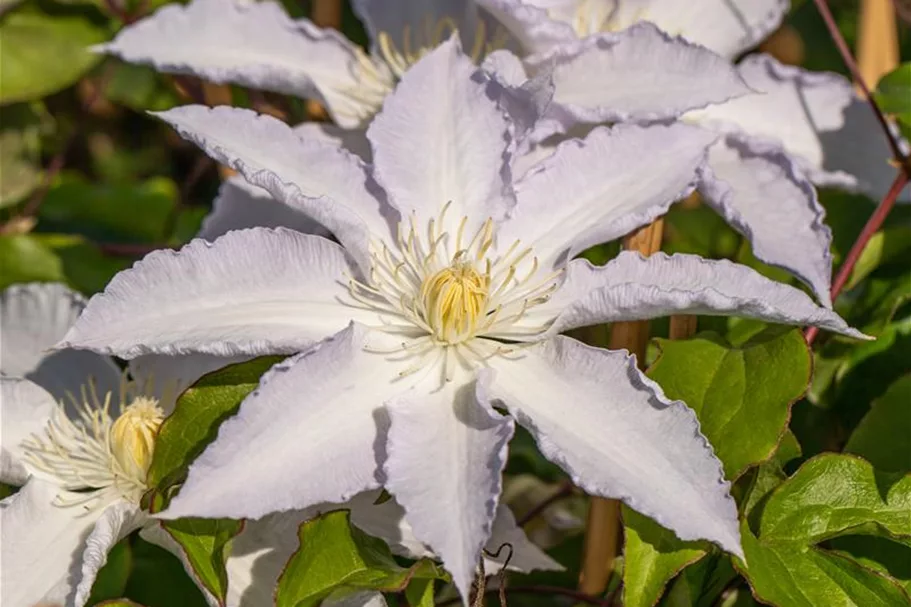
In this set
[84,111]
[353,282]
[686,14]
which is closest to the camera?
[353,282]

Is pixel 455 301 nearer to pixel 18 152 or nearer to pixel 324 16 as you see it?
pixel 324 16

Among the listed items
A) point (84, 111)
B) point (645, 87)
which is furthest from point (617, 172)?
point (84, 111)

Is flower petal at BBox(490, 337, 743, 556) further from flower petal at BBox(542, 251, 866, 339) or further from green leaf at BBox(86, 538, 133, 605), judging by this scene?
green leaf at BBox(86, 538, 133, 605)

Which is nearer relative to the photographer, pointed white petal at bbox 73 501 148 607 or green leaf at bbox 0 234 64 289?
pointed white petal at bbox 73 501 148 607

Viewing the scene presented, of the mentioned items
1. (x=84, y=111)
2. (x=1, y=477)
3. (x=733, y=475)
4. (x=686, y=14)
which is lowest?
(x=84, y=111)

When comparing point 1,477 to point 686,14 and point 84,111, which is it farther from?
point 84,111

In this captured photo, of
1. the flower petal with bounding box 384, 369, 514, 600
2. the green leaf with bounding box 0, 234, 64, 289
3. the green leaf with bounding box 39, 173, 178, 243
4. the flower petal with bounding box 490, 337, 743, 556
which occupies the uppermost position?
the flower petal with bounding box 490, 337, 743, 556

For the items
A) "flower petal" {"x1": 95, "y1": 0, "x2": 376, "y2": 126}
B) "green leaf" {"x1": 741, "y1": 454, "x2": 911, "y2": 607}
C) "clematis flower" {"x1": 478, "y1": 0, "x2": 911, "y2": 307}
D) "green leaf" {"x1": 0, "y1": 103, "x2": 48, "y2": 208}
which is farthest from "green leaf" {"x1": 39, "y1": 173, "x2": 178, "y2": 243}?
"green leaf" {"x1": 741, "y1": 454, "x2": 911, "y2": 607}
